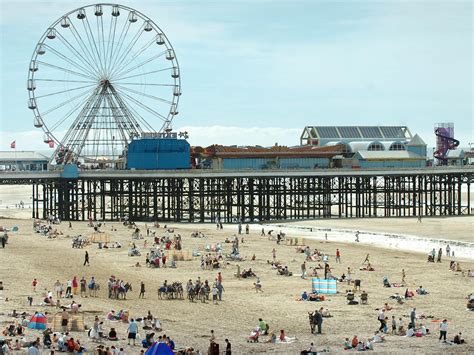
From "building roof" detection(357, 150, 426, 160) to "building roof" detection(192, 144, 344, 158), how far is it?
1963 millimetres

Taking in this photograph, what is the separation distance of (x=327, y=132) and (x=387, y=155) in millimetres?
8416

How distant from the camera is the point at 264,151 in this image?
229ft

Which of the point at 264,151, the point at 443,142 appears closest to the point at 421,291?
the point at 264,151

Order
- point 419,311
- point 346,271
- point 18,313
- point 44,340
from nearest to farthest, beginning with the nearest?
point 44,340 < point 18,313 < point 419,311 < point 346,271

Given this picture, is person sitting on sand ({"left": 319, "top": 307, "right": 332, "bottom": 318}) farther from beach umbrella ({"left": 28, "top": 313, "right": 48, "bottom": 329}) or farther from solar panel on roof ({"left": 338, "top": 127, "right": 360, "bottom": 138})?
solar panel on roof ({"left": 338, "top": 127, "right": 360, "bottom": 138})

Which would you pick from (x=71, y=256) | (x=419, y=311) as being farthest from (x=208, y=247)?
(x=419, y=311)

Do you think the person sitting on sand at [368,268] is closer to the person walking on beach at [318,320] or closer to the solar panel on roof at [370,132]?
the person walking on beach at [318,320]

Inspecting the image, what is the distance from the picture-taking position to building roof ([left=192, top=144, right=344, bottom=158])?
6894cm

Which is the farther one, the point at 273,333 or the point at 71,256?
the point at 71,256

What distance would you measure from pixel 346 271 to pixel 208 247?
27.8 feet

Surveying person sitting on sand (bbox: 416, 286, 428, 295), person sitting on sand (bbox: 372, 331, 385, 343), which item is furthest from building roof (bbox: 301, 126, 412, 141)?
person sitting on sand (bbox: 372, 331, 385, 343)

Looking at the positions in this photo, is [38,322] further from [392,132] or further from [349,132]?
[392,132]

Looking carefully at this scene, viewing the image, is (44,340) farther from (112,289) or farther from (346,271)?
(346,271)

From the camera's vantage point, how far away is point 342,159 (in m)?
72.5
